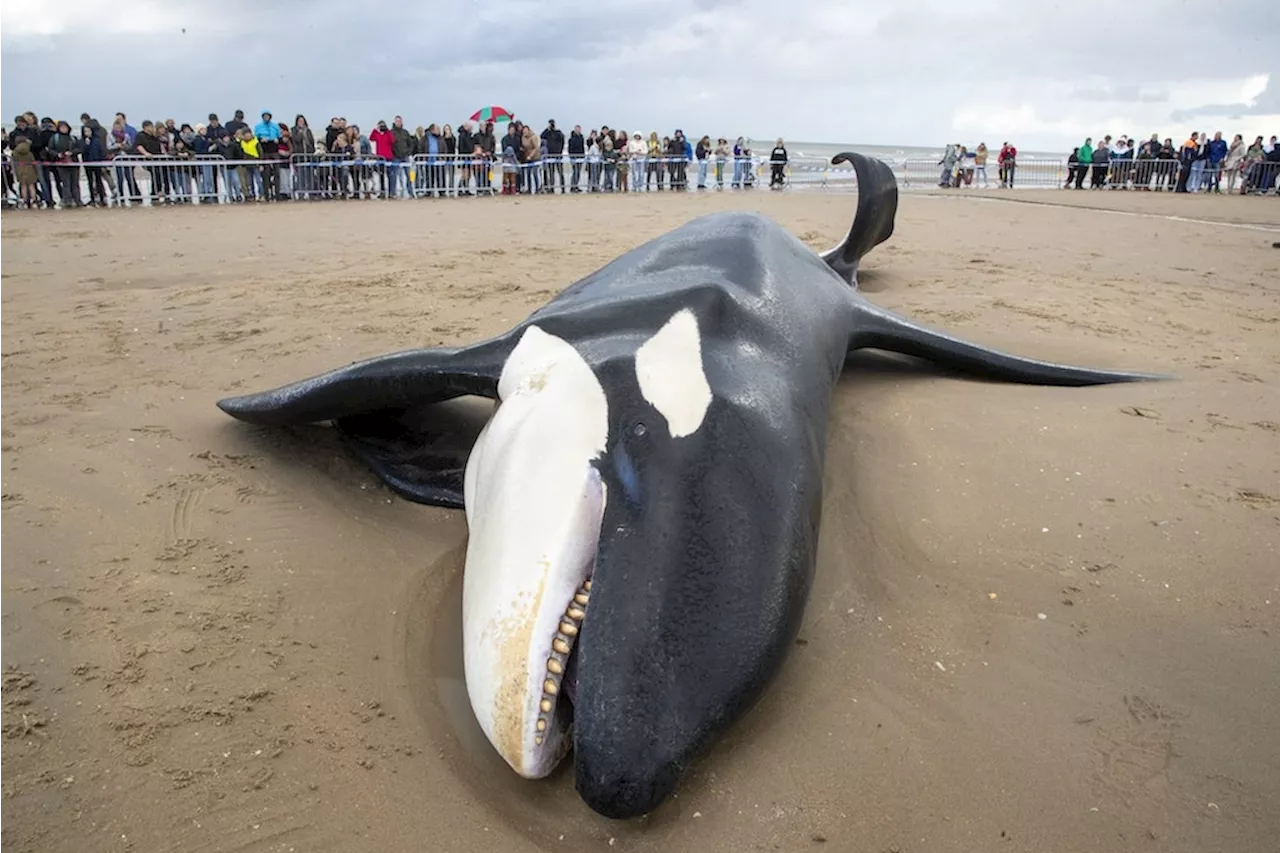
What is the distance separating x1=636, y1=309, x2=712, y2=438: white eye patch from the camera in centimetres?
314

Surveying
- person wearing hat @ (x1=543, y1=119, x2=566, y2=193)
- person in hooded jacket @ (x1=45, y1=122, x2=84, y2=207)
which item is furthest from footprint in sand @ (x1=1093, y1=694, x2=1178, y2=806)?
person wearing hat @ (x1=543, y1=119, x2=566, y2=193)

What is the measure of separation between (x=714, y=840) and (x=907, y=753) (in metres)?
0.68

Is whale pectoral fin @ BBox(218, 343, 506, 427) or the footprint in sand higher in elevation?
whale pectoral fin @ BBox(218, 343, 506, 427)

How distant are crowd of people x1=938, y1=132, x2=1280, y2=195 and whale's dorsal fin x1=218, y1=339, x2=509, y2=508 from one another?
98.6ft

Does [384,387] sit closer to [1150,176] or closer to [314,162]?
[314,162]

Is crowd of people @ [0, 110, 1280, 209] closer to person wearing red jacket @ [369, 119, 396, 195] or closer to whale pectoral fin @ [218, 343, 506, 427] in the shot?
person wearing red jacket @ [369, 119, 396, 195]

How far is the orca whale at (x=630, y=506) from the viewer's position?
2561mm

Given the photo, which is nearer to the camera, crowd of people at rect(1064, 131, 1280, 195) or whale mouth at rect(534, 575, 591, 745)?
whale mouth at rect(534, 575, 591, 745)

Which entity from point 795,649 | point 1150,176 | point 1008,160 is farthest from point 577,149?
point 795,649

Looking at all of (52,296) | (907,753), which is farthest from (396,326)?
(907,753)

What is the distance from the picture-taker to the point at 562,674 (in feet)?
8.93

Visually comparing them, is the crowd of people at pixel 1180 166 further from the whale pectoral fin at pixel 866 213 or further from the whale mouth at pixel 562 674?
the whale mouth at pixel 562 674

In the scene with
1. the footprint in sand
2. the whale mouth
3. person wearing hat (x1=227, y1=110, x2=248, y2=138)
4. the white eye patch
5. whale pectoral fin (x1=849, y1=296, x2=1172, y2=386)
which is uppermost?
person wearing hat (x1=227, y1=110, x2=248, y2=138)

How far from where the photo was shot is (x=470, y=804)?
8.74 feet
